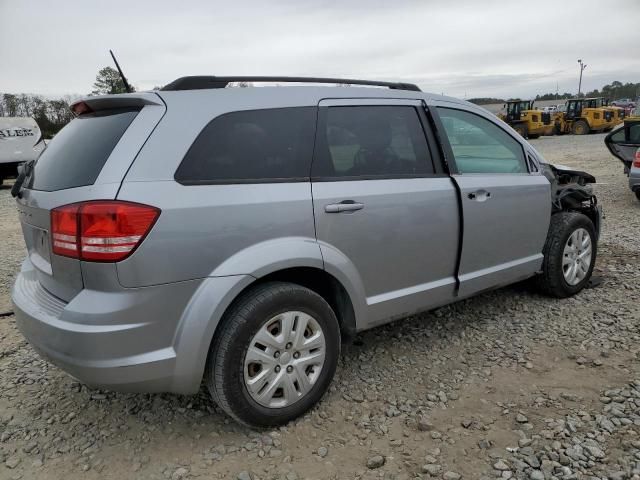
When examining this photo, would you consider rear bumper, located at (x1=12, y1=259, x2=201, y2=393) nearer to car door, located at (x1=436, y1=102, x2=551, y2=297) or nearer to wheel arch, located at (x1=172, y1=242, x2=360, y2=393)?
wheel arch, located at (x1=172, y1=242, x2=360, y2=393)

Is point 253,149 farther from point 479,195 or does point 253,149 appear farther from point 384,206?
point 479,195

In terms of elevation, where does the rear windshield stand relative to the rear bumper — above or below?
above

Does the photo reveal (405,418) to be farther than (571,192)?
No

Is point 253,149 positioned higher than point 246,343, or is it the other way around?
point 253,149

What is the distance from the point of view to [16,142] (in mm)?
15945

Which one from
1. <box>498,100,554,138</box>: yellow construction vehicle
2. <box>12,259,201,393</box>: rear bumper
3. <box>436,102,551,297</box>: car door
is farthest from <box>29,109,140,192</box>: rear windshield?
<box>498,100,554,138</box>: yellow construction vehicle

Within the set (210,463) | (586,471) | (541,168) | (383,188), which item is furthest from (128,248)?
(541,168)

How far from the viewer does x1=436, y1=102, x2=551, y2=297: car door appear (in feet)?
10.7

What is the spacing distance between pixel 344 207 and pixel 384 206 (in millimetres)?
277

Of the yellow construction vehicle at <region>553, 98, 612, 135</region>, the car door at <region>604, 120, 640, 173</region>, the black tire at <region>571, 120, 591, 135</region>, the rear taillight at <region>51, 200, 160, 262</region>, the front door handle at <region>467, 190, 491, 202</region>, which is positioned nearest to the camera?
the rear taillight at <region>51, 200, 160, 262</region>

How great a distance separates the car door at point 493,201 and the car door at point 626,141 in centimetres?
643

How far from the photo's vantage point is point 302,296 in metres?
2.51

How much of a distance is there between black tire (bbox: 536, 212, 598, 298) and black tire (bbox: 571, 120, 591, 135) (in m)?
28.6

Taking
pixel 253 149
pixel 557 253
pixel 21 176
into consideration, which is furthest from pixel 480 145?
pixel 21 176
